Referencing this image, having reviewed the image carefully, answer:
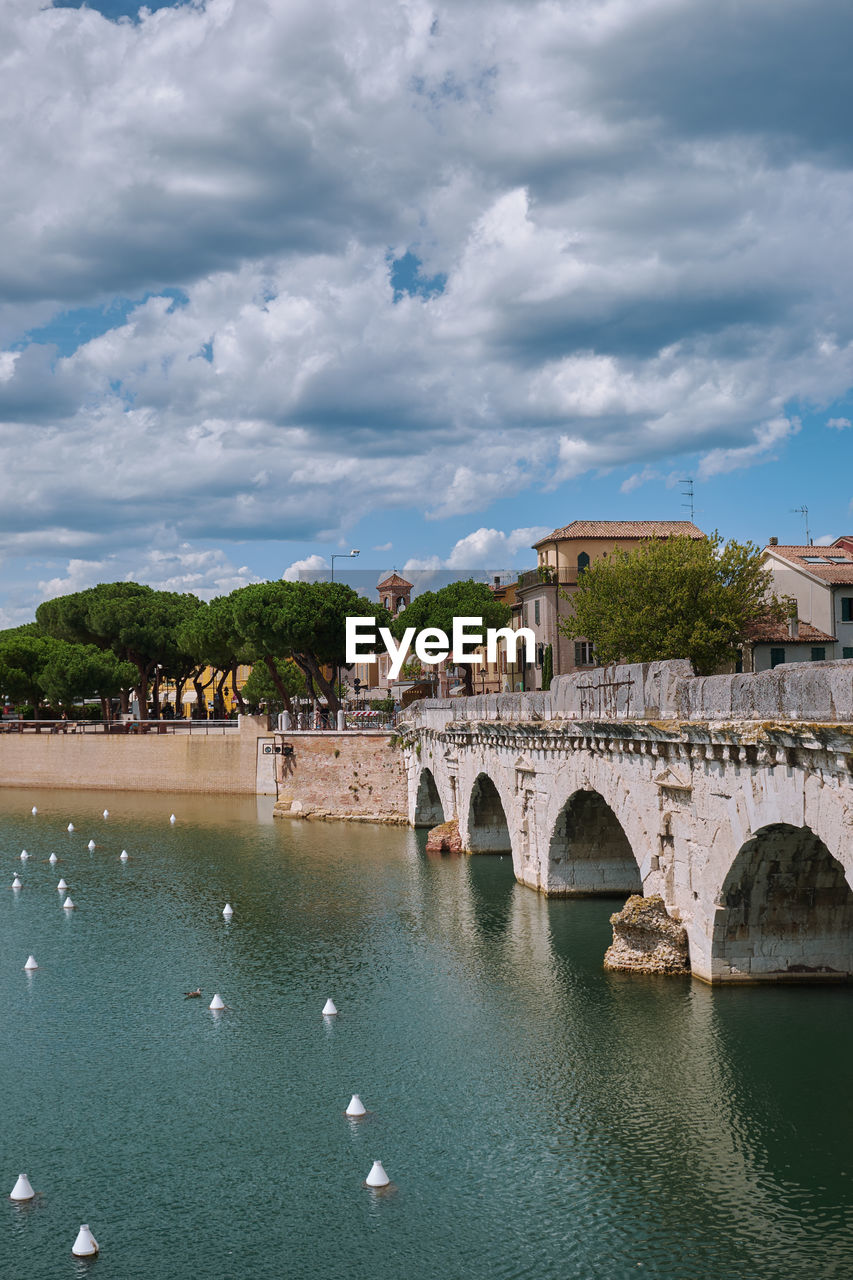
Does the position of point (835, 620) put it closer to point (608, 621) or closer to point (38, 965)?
point (608, 621)

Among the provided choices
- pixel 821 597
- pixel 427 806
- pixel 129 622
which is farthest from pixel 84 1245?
pixel 129 622

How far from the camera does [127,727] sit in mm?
72688

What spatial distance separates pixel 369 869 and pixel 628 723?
19082mm

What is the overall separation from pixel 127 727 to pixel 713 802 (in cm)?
5755

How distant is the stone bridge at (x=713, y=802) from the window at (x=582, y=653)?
40474 millimetres

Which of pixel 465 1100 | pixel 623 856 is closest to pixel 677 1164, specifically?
pixel 465 1100

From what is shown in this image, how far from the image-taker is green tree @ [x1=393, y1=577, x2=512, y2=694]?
242 feet

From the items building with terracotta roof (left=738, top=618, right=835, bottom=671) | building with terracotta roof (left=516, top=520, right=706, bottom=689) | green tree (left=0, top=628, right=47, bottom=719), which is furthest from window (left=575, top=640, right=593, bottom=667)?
green tree (left=0, top=628, right=47, bottom=719)

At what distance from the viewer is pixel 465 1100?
17.9 m

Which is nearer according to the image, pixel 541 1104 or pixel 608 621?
pixel 541 1104

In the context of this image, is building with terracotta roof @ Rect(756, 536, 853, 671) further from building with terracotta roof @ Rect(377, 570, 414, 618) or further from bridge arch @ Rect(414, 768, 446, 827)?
building with terracotta roof @ Rect(377, 570, 414, 618)

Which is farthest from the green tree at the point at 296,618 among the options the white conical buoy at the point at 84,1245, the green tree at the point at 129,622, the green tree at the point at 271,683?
the white conical buoy at the point at 84,1245

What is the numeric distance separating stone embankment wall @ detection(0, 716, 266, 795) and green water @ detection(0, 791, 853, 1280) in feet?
116

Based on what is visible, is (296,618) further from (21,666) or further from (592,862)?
(592,862)
